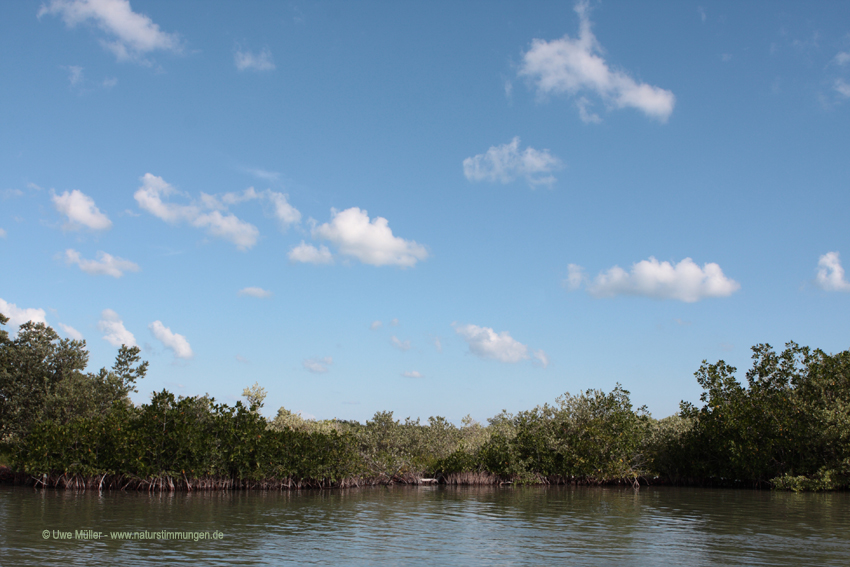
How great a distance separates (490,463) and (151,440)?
80.1 ft

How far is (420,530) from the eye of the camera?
64.9 ft

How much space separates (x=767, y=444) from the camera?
40.7 m

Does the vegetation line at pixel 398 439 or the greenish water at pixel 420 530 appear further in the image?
the vegetation line at pixel 398 439

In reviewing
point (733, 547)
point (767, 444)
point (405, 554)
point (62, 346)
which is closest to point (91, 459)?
point (62, 346)

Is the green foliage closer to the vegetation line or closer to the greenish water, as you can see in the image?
the vegetation line

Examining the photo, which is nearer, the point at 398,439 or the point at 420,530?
the point at 420,530

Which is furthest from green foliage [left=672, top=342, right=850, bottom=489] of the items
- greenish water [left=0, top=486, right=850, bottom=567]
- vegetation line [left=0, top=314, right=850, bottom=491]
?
greenish water [left=0, top=486, right=850, bottom=567]

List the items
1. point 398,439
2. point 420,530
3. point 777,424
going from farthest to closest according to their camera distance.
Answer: point 398,439
point 777,424
point 420,530

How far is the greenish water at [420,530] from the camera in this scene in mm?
14561

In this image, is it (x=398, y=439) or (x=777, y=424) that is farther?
(x=398, y=439)

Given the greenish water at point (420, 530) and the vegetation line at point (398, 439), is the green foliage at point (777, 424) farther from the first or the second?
the greenish water at point (420, 530)

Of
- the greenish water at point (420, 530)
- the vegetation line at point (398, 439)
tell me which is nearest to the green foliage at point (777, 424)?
the vegetation line at point (398, 439)

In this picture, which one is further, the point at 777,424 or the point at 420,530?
the point at 777,424

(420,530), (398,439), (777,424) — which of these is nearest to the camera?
(420,530)
